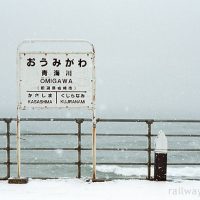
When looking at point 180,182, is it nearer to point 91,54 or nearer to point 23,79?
point 91,54

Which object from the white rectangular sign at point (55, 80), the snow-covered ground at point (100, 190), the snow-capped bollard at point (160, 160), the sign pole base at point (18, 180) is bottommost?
the snow-covered ground at point (100, 190)

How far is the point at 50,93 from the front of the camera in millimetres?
7199

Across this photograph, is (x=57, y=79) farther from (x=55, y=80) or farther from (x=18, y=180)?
(x=18, y=180)

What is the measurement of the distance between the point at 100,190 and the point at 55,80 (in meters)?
2.05

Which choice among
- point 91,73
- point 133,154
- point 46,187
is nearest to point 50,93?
point 91,73

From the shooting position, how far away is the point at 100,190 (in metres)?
6.61

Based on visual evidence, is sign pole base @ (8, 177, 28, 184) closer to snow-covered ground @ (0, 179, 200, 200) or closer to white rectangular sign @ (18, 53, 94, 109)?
snow-covered ground @ (0, 179, 200, 200)

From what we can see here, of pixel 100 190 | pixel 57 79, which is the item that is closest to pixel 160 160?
pixel 100 190

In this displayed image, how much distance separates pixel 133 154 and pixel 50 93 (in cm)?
4674

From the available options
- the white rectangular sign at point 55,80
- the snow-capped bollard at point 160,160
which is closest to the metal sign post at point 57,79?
the white rectangular sign at point 55,80

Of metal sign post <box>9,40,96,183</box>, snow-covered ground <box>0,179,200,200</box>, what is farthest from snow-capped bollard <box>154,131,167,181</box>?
metal sign post <box>9,40,96,183</box>

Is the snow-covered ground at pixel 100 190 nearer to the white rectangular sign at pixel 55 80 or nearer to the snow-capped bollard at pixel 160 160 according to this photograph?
the snow-capped bollard at pixel 160 160

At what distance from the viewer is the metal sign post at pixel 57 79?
7160 millimetres

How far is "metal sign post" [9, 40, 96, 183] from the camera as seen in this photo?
716cm
